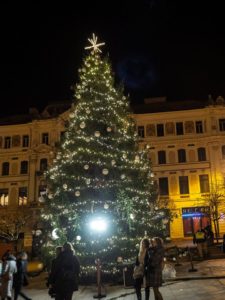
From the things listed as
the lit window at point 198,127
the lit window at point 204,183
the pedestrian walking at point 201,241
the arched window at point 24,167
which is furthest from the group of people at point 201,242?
the arched window at point 24,167

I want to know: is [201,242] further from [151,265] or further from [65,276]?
[65,276]

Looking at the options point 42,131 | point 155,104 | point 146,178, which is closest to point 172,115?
point 155,104

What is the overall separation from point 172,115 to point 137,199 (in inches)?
1031

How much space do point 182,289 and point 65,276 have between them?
20.0ft

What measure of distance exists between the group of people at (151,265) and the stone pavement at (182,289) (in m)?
1.75

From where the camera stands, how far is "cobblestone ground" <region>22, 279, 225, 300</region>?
37.3 ft

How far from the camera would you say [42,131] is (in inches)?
1695

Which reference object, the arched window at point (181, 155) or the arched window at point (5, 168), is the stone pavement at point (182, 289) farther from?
the arched window at point (5, 168)

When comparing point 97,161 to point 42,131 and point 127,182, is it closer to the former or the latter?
point 127,182

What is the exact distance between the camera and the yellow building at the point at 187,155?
127ft

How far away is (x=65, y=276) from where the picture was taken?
8.01m

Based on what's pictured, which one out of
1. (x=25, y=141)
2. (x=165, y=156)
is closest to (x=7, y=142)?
(x=25, y=141)

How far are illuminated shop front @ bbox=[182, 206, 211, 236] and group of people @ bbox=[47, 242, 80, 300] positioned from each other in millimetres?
31699

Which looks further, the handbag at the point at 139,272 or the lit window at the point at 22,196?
the lit window at the point at 22,196
